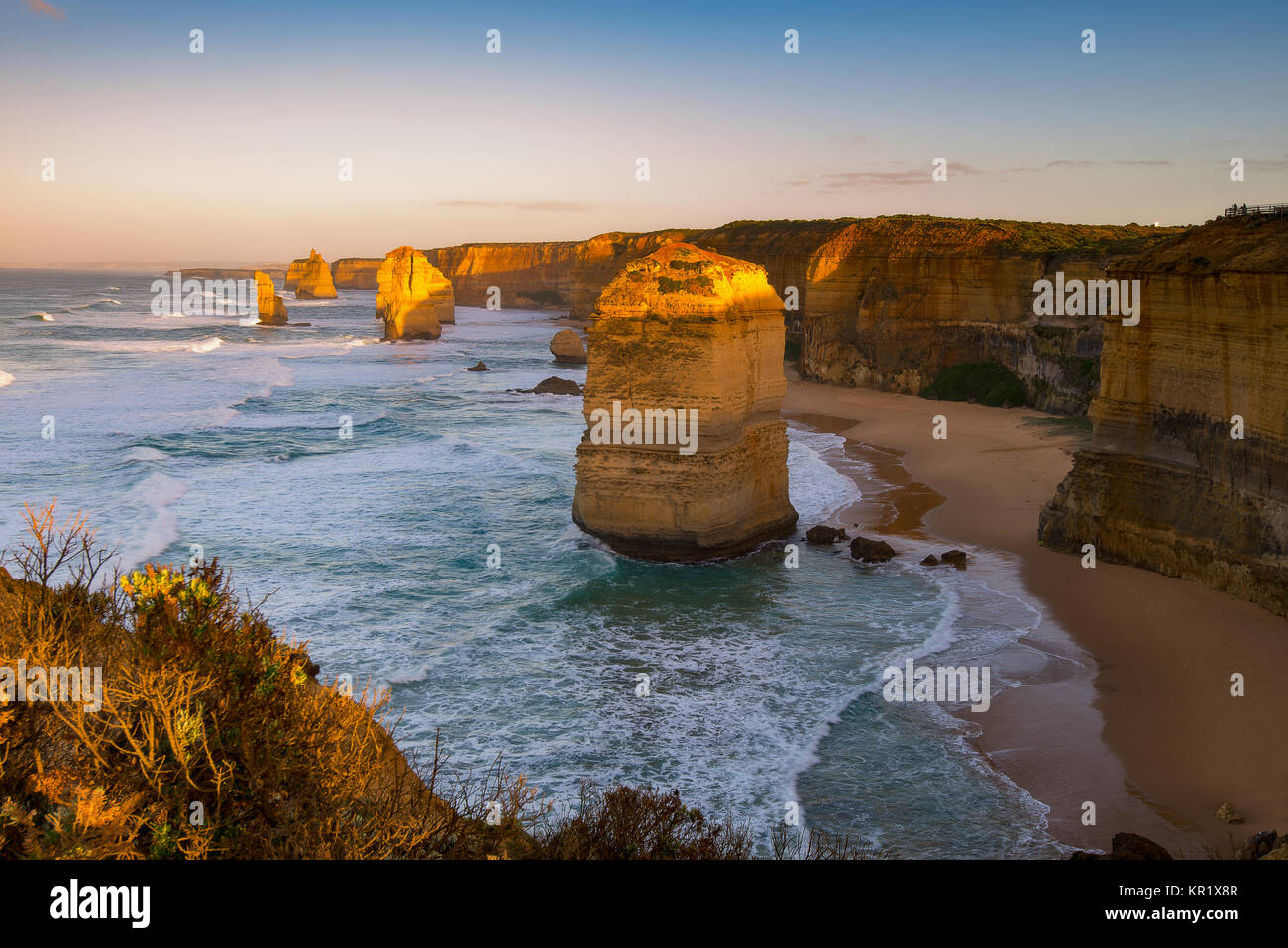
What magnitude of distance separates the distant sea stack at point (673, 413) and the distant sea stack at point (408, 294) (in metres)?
62.1

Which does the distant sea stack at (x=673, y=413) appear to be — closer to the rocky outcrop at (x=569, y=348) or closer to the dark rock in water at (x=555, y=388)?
the dark rock in water at (x=555, y=388)

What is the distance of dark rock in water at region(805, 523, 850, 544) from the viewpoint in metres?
22.8

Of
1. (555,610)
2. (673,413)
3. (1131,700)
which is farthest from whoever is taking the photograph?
(673,413)

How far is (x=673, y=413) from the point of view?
21.5 meters

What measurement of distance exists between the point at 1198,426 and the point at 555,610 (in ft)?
42.2

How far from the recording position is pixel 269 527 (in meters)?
23.5

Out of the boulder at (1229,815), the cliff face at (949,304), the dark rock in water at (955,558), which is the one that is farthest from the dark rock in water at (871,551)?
the cliff face at (949,304)

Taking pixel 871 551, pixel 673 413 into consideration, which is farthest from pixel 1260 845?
pixel 673 413

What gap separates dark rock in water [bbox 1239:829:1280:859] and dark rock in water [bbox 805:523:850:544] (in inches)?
522

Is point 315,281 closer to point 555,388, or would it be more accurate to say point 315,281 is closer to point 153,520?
point 555,388

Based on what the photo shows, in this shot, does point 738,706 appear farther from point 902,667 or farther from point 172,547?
point 172,547

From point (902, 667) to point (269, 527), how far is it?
622 inches

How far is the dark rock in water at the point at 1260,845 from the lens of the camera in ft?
29.7
